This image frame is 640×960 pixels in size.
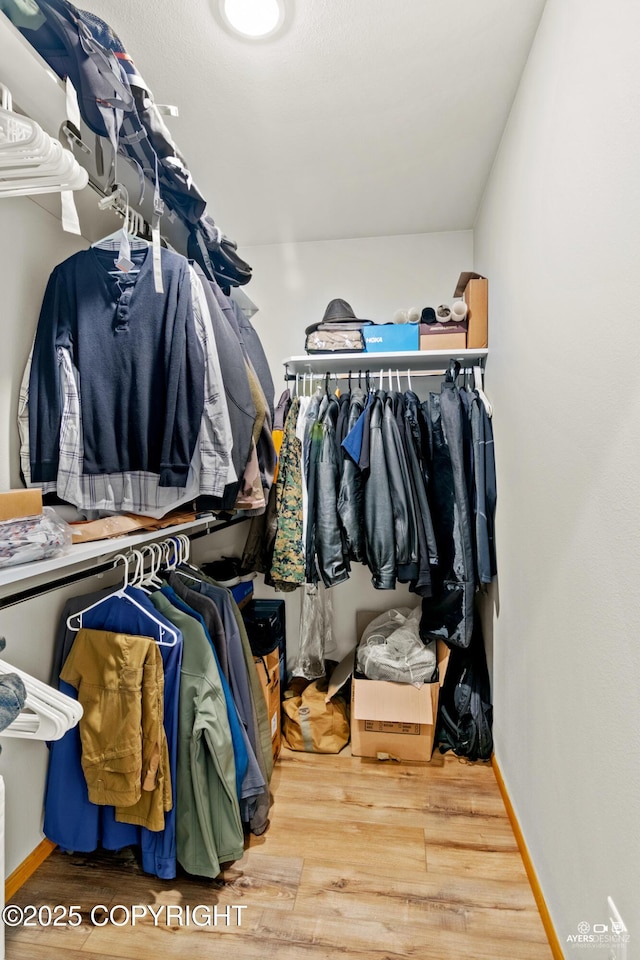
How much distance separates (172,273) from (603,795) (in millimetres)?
1645

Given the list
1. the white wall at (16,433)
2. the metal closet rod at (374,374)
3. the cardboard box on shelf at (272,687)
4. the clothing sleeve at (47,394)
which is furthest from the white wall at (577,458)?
the white wall at (16,433)

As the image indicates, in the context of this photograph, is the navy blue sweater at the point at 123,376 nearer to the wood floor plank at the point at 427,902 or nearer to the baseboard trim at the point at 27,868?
the baseboard trim at the point at 27,868

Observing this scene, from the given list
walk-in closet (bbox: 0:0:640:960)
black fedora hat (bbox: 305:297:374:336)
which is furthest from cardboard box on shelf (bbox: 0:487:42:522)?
black fedora hat (bbox: 305:297:374:336)

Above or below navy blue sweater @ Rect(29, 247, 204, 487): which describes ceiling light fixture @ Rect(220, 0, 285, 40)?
above

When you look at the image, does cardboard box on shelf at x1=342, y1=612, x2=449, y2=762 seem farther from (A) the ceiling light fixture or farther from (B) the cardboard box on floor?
(A) the ceiling light fixture

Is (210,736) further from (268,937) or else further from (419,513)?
(419,513)

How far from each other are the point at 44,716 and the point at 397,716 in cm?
159

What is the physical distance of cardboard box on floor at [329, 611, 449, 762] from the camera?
2.21 meters

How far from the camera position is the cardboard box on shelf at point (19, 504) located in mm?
1071

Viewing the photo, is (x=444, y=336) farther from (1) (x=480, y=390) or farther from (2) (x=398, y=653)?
(2) (x=398, y=653)

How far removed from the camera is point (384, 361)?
2.44m

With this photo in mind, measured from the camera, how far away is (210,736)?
4.98ft

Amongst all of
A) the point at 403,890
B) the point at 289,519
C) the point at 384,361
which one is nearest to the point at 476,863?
the point at 403,890

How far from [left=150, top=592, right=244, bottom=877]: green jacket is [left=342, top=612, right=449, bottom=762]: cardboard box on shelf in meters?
0.81
